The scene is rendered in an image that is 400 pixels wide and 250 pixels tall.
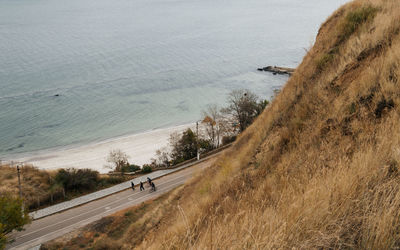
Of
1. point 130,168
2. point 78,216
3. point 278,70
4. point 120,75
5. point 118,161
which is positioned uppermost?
Result: point 120,75

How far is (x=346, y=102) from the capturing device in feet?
20.0

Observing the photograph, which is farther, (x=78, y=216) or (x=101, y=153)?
(x=101, y=153)

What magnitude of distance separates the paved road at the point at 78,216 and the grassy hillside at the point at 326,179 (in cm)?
1342

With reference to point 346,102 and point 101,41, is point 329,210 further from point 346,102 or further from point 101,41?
point 101,41

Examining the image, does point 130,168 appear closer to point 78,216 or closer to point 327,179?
point 78,216

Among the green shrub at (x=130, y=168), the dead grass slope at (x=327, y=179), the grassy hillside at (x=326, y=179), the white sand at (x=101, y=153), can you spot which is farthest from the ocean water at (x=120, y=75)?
the grassy hillside at (x=326, y=179)

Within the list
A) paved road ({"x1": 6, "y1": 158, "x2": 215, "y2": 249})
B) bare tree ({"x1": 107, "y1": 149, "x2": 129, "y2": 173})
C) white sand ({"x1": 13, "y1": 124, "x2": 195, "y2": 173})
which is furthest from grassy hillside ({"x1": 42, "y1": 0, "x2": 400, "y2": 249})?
white sand ({"x1": 13, "y1": 124, "x2": 195, "y2": 173})

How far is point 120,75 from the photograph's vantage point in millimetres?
72500

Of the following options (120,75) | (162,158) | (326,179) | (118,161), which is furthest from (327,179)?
(120,75)

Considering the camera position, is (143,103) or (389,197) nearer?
(389,197)

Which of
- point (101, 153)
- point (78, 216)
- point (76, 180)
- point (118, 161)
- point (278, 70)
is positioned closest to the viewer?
point (78, 216)

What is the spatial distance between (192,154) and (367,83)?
34958mm

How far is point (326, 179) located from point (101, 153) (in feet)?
146

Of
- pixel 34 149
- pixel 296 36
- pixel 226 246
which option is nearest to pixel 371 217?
pixel 226 246
